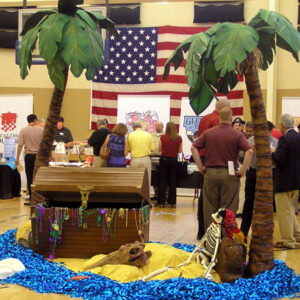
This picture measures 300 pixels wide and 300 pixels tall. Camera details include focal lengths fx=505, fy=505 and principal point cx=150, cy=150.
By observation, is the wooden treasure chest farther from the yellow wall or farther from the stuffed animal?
the yellow wall

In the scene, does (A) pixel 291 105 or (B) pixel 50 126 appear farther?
(A) pixel 291 105

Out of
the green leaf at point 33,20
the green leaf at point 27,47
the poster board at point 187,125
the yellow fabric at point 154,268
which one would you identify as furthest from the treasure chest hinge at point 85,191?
the poster board at point 187,125

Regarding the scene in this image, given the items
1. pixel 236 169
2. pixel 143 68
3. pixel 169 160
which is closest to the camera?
pixel 236 169

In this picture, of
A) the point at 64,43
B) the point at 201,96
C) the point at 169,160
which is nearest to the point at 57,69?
the point at 64,43

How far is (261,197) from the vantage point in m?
4.26

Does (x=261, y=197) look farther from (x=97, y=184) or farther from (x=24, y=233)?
(x=24, y=233)

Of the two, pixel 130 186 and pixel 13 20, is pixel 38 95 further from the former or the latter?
pixel 130 186

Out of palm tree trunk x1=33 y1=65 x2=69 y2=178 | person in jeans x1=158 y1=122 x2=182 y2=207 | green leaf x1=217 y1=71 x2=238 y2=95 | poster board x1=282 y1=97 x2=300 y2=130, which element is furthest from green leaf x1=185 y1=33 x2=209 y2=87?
poster board x1=282 y1=97 x2=300 y2=130

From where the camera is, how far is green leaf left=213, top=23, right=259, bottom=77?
4.03 m

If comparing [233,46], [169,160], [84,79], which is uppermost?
[84,79]

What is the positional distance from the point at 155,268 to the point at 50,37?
2.36m

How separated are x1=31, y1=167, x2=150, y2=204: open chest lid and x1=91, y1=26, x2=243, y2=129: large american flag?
796 cm

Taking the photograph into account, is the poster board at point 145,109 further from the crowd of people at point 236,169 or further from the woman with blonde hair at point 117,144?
the crowd of people at point 236,169

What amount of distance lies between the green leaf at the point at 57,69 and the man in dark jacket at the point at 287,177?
8.73 feet
